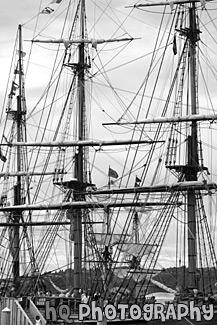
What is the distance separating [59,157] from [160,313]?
2637 centimetres

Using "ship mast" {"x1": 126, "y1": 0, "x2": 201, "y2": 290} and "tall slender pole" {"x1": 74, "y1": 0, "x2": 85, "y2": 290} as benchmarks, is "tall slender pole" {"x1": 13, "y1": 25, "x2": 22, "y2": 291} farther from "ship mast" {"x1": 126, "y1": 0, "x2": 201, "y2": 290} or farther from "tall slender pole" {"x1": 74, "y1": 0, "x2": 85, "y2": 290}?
"ship mast" {"x1": 126, "y1": 0, "x2": 201, "y2": 290}

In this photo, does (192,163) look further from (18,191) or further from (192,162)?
(18,191)

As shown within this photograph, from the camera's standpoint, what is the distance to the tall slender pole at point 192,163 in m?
50.2

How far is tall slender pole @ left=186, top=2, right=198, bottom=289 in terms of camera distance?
165ft

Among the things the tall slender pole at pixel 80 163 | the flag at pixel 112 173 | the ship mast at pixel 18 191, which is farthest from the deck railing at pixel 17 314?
the ship mast at pixel 18 191

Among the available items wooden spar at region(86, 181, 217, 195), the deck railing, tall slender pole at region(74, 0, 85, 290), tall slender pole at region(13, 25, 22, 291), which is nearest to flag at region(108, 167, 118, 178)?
tall slender pole at region(74, 0, 85, 290)

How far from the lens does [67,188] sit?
6544 centimetres

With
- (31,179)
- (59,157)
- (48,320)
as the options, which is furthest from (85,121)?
(48,320)

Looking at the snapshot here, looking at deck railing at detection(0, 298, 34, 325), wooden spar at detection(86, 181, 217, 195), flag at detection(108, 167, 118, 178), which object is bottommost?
deck railing at detection(0, 298, 34, 325)

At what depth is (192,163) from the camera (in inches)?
2071

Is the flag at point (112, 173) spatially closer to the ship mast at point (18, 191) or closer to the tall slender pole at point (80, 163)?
the tall slender pole at point (80, 163)

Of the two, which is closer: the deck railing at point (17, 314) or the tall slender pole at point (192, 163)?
the deck railing at point (17, 314)

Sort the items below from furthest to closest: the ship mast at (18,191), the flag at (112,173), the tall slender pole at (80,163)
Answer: the ship mast at (18,191) → the flag at (112,173) → the tall slender pole at (80,163)

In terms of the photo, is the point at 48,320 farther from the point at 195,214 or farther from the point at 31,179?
the point at 31,179
